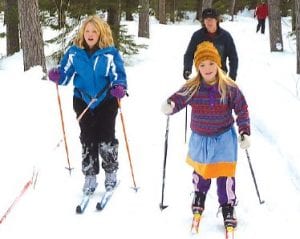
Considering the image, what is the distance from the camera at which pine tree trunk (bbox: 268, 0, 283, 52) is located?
18672mm

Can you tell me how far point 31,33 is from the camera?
1122cm

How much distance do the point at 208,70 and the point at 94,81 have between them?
1373 millimetres

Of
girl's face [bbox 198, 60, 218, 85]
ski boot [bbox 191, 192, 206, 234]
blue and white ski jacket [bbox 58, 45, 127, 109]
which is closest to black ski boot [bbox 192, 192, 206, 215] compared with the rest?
ski boot [bbox 191, 192, 206, 234]

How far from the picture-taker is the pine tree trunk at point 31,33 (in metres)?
11.1

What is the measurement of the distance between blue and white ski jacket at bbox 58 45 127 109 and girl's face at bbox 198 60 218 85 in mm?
1041

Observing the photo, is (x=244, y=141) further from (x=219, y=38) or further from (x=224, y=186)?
(x=219, y=38)

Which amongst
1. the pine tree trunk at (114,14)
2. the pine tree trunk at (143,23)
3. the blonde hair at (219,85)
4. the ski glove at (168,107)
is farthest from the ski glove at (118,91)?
the pine tree trunk at (143,23)

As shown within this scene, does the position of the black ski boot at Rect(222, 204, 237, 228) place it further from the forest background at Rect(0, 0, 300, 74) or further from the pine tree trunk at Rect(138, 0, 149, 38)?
the pine tree trunk at Rect(138, 0, 149, 38)

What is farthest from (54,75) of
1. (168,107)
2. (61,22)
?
(61,22)

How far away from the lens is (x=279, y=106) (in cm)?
1002

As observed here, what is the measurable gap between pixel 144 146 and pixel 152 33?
17.1m

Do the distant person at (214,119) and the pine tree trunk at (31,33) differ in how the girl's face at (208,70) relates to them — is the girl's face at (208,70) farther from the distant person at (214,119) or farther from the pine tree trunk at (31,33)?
the pine tree trunk at (31,33)

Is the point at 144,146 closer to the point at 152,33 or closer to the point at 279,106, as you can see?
the point at 279,106

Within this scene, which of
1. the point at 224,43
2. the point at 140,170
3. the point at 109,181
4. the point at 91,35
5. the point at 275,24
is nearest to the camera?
the point at 91,35
